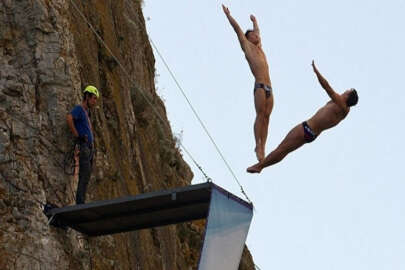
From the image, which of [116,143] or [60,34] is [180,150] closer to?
[116,143]

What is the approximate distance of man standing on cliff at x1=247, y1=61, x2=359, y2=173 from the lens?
14328mm

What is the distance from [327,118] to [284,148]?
0.69 meters

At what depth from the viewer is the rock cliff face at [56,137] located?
46.1ft

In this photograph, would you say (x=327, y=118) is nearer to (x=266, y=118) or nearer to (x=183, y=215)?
(x=266, y=118)

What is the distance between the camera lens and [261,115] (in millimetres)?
14281

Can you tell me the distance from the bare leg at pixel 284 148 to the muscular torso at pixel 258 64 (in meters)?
0.75

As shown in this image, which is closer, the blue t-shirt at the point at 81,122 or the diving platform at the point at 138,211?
the diving platform at the point at 138,211

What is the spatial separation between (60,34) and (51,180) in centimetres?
229

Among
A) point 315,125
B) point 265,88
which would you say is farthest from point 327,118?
point 265,88

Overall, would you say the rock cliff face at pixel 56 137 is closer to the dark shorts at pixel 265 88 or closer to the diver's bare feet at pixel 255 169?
the diver's bare feet at pixel 255 169

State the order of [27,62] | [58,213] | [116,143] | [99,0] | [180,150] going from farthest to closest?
[180,150]
[99,0]
[116,143]
[27,62]
[58,213]

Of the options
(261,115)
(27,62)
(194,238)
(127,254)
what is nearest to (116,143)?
(127,254)

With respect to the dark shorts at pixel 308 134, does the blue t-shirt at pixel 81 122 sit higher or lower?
higher

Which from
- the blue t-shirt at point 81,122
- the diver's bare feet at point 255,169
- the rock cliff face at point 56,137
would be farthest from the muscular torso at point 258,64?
the rock cliff face at point 56,137
